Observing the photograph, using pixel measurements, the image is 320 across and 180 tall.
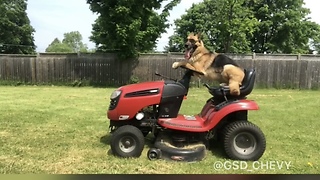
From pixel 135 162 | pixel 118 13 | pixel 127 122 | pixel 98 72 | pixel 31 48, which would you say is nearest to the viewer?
pixel 135 162

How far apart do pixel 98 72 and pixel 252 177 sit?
1202cm

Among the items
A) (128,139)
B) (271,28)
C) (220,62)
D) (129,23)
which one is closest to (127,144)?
(128,139)

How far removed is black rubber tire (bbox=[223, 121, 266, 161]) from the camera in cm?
373

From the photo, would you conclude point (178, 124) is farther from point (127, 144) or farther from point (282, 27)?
point (282, 27)

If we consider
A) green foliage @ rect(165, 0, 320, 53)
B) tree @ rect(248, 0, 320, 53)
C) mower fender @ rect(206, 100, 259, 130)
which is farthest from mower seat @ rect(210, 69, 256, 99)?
tree @ rect(248, 0, 320, 53)

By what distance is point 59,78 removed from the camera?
13.7 m

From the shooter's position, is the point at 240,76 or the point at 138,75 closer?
the point at 240,76

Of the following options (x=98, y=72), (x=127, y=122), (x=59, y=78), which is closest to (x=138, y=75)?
(x=98, y=72)

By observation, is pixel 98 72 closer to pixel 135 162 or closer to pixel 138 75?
pixel 138 75

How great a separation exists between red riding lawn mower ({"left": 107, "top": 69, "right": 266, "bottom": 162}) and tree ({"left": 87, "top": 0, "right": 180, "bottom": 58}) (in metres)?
8.94

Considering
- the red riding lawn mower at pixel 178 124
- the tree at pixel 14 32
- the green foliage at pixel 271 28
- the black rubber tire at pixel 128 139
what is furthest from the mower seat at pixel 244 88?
the tree at pixel 14 32

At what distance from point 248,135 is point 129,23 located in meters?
9.71

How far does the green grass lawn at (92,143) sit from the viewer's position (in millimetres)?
3416

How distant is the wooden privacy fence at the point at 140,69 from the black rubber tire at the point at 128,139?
9.17 metres
